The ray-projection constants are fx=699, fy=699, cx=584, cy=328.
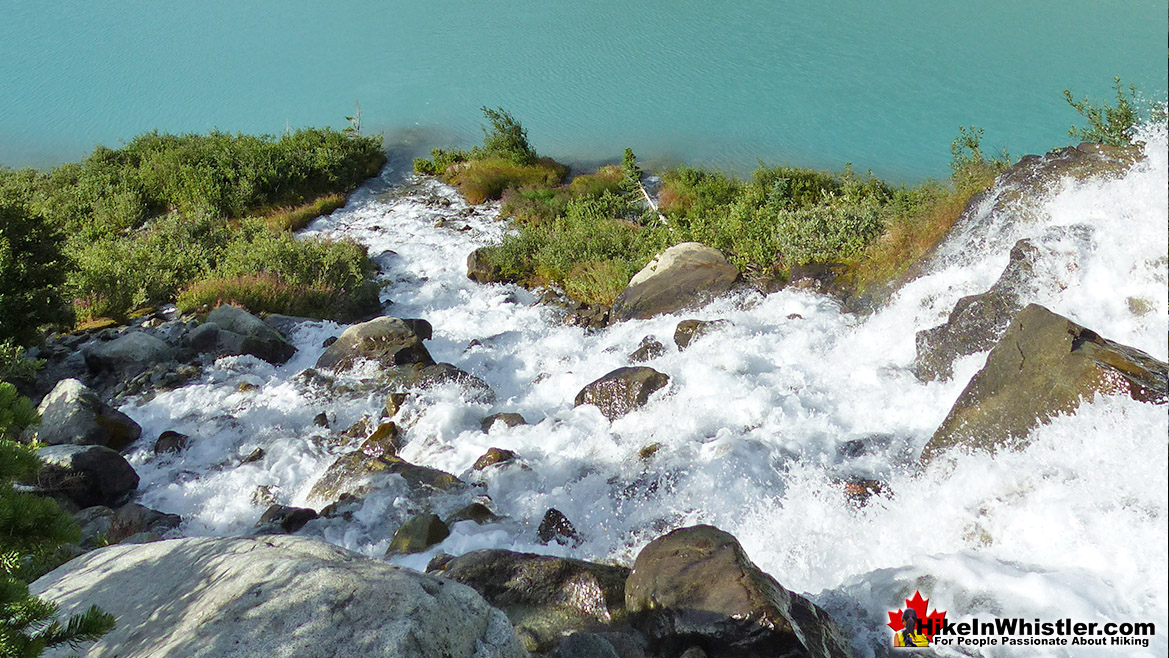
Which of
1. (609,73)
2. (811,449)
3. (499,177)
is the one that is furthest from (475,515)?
(609,73)

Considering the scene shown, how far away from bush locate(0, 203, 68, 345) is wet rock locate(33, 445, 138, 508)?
119 inches

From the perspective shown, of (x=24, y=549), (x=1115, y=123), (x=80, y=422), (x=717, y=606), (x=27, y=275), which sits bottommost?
(x=80, y=422)

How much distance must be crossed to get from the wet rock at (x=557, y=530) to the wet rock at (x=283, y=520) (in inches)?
96.6

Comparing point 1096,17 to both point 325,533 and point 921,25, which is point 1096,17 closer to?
point 921,25

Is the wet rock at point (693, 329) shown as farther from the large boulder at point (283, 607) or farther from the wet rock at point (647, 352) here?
the large boulder at point (283, 607)

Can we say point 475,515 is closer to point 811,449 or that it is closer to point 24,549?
point 811,449

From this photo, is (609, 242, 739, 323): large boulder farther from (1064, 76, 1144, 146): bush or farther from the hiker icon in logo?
the hiker icon in logo

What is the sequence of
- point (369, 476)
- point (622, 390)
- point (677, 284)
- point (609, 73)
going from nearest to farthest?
point (369, 476)
point (622, 390)
point (677, 284)
point (609, 73)

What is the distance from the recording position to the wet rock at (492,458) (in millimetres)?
8266

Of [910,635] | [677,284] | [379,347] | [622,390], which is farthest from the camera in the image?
[677,284]

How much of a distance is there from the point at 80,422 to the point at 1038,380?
10.8 meters

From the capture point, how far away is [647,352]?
10.8 meters

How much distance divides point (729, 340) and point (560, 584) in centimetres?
568

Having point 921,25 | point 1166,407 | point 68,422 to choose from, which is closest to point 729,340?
point 1166,407
